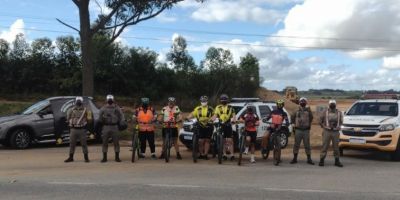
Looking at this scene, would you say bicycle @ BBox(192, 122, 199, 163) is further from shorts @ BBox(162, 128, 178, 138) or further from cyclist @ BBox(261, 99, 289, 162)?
cyclist @ BBox(261, 99, 289, 162)

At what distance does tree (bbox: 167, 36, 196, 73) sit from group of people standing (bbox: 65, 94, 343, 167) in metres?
46.1

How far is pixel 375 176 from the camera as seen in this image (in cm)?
1246

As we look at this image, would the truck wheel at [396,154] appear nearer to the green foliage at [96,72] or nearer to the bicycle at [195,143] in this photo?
the bicycle at [195,143]

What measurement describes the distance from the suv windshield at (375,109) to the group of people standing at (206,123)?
2.68 metres

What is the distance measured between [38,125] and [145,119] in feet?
16.6

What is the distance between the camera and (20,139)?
18.2 meters

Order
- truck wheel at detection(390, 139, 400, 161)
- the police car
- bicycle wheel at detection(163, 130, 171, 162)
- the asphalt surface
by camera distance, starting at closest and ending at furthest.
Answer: the asphalt surface, bicycle wheel at detection(163, 130, 171, 162), truck wheel at detection(390, 139, 400, 161), the police car

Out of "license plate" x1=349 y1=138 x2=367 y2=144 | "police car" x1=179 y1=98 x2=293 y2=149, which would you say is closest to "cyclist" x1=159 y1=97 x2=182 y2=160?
"police car" x1=179 y1=98 x2=293 y2=149

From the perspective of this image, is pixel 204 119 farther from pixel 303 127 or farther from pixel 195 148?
pixel 303 127

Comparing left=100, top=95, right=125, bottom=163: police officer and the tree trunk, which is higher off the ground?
the tree trunk

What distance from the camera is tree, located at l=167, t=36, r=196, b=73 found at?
2432 inches

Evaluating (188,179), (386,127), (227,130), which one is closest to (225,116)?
(227,130)

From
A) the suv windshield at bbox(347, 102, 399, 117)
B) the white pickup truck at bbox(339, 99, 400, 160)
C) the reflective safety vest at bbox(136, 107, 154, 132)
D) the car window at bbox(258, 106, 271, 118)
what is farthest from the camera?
the car window at bbox(258, 106, 271, 118)

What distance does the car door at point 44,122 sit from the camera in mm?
18445
